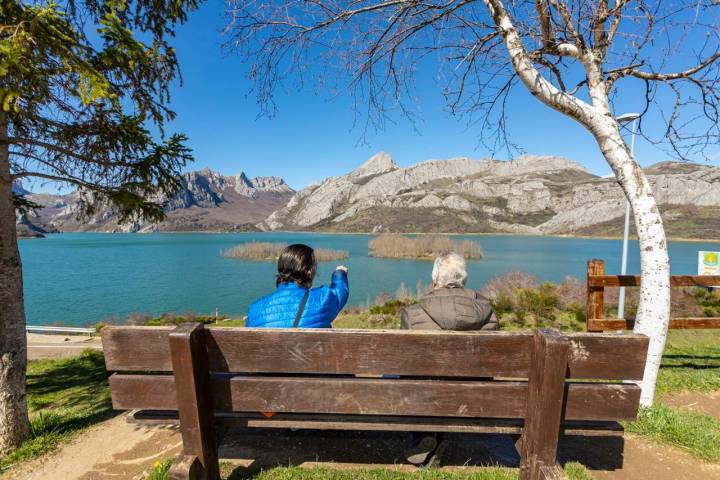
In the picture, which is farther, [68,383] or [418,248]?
[418,248]

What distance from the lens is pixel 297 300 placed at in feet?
7.47

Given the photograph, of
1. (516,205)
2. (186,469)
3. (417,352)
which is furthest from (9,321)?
(516,205)

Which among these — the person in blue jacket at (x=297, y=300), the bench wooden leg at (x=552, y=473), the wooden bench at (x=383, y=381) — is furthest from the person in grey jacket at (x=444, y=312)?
the bench wooden leg at (x=552, y=473)

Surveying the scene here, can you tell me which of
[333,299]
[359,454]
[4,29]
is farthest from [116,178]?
[359,454]

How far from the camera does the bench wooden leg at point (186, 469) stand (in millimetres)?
1811

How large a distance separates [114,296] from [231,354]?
30.4 metres

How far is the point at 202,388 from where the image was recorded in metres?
1.83

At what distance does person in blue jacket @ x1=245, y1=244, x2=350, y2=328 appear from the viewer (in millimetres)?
2230

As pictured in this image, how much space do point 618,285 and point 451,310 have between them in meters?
3.20

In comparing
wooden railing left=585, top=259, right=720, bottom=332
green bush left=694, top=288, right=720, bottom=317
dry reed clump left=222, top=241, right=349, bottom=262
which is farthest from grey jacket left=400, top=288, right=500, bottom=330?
dry reed clump left=222, top=241, right=349, bottom=262

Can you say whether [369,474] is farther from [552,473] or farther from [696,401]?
[696,401]

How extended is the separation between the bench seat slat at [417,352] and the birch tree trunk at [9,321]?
1.90 metres

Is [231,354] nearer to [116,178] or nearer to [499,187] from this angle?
[116,178]

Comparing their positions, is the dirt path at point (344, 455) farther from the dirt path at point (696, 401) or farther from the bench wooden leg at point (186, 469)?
the dirt path at point (696, 401)
